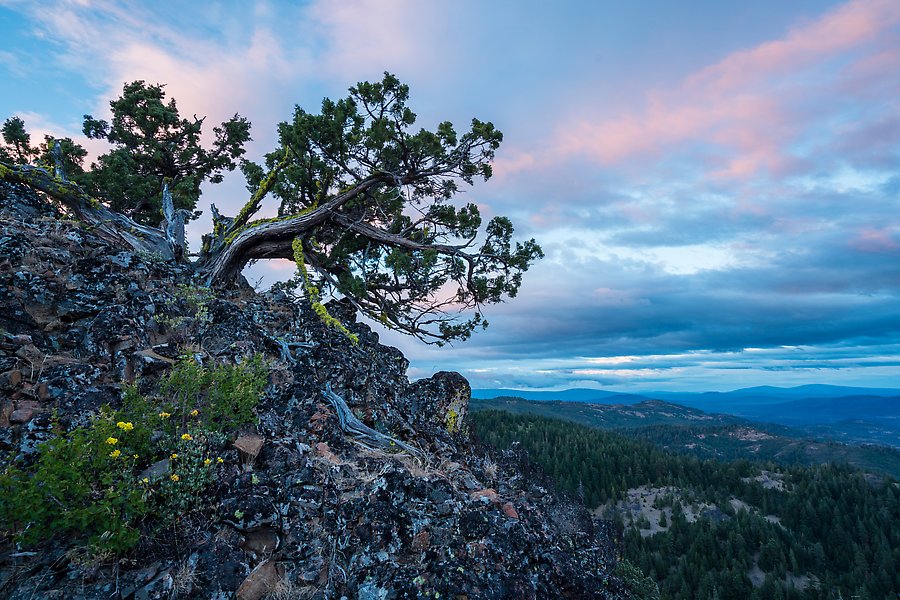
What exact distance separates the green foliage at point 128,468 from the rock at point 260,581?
3.58 ft

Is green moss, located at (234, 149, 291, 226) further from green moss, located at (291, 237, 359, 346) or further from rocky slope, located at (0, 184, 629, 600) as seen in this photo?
rocky slope, located at (0, 184, 629, 600)

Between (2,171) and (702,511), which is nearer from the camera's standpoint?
(2,171)

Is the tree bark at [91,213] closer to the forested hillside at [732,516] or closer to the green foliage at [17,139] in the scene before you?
the green foliage at [17,139]

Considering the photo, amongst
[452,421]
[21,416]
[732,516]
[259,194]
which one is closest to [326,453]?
[21,416]

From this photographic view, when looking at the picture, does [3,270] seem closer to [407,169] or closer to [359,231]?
[359,231]

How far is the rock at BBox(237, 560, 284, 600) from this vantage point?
4.57 meters

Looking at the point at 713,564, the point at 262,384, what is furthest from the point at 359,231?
the point at 713,564

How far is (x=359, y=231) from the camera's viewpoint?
52.5ft

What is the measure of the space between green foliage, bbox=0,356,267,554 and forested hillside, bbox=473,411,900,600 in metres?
82.1

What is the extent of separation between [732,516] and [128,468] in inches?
6434

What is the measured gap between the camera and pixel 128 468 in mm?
5031

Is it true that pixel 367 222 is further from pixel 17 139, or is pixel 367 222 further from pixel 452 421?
pixel 17 139

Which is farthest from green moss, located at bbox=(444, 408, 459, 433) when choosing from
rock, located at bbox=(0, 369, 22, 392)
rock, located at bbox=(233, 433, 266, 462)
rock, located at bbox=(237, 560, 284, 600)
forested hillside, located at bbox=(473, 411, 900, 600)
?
forested hillside, located at bbox=(473, 411, 900, 600)

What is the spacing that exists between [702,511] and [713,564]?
112 ft
